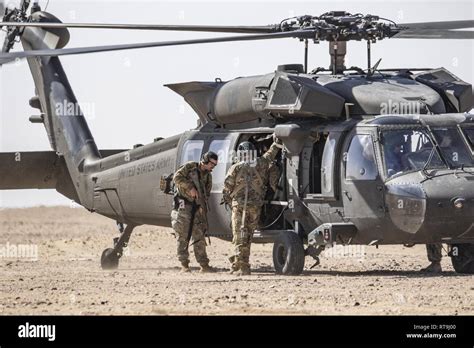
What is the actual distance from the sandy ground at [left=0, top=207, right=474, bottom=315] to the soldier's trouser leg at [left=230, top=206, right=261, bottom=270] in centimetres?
26

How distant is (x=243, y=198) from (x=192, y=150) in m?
1.74

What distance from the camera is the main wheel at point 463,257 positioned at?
1644 cm

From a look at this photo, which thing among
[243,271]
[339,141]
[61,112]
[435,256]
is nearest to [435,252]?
[435,256]

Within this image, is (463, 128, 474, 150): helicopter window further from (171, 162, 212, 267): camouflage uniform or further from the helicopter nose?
(171, 162, 212, 267): camouflage uniform

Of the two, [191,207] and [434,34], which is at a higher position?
[434,34]

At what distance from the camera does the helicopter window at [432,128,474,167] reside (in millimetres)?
15586

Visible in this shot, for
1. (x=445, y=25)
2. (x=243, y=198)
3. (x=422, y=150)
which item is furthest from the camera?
(x=445, y=25)

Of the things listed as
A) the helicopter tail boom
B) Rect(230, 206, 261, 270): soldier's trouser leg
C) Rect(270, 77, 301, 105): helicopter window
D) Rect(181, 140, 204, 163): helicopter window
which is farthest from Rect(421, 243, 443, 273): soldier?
the helicopter tail boom

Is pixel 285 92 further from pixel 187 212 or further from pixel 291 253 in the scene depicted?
pixel 187 212

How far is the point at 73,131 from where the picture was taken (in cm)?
2083

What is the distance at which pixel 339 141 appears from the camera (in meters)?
16.0
